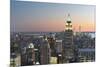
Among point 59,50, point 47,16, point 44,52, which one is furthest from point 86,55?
point 47,16

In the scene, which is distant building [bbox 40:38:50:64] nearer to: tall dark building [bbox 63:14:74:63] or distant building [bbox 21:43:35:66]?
distant building [bbox 21:43:35:66]

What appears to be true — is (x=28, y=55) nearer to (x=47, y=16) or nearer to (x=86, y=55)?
(x=47, y=16)

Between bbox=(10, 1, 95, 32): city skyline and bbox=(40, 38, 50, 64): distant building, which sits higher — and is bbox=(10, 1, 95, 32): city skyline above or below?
above

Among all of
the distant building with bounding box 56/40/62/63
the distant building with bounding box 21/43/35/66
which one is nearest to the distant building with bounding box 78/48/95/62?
the distant building with bounding box 56/40/62/63

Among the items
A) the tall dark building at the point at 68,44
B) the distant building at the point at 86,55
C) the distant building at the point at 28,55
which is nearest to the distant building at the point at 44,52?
the distant building at the point at 28,55

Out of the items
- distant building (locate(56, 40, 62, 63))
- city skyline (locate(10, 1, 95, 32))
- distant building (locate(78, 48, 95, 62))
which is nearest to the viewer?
city skyline (locate(10, 1, 95, 32))

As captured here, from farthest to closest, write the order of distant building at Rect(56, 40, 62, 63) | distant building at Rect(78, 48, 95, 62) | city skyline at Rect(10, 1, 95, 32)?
distant building at Rect(78, 48, 95, 62) < distant building at Rect(56, 40, 62, 63) < city skyline at Rect(10, 1, 95, 32)
